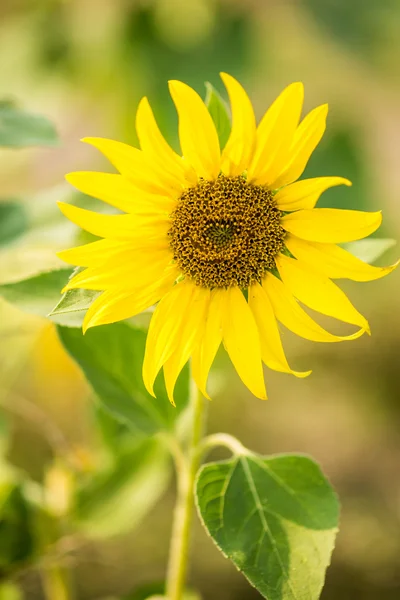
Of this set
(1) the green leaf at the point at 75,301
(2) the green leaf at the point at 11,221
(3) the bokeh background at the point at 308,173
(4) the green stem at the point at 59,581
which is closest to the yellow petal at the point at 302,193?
(1) the green leaf at the point at 75,301

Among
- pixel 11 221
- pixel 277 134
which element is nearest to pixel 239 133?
pixel 277 134

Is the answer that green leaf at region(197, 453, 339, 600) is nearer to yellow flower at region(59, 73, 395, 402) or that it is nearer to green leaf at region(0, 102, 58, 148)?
yellow flower at region(59, 73, 395, 402)

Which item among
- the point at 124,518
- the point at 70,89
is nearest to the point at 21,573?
the point at 124,518

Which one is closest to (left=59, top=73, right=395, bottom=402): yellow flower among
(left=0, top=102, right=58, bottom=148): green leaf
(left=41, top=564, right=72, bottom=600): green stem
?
(left=0, top=102, right=58, bottom=148): green leaf

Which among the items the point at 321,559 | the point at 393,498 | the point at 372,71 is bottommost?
the point at 393,498

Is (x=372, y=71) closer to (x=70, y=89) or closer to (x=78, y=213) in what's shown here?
(x=70, y=89)

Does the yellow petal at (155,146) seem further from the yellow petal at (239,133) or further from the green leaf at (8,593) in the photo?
the green leaf at (8,593)
